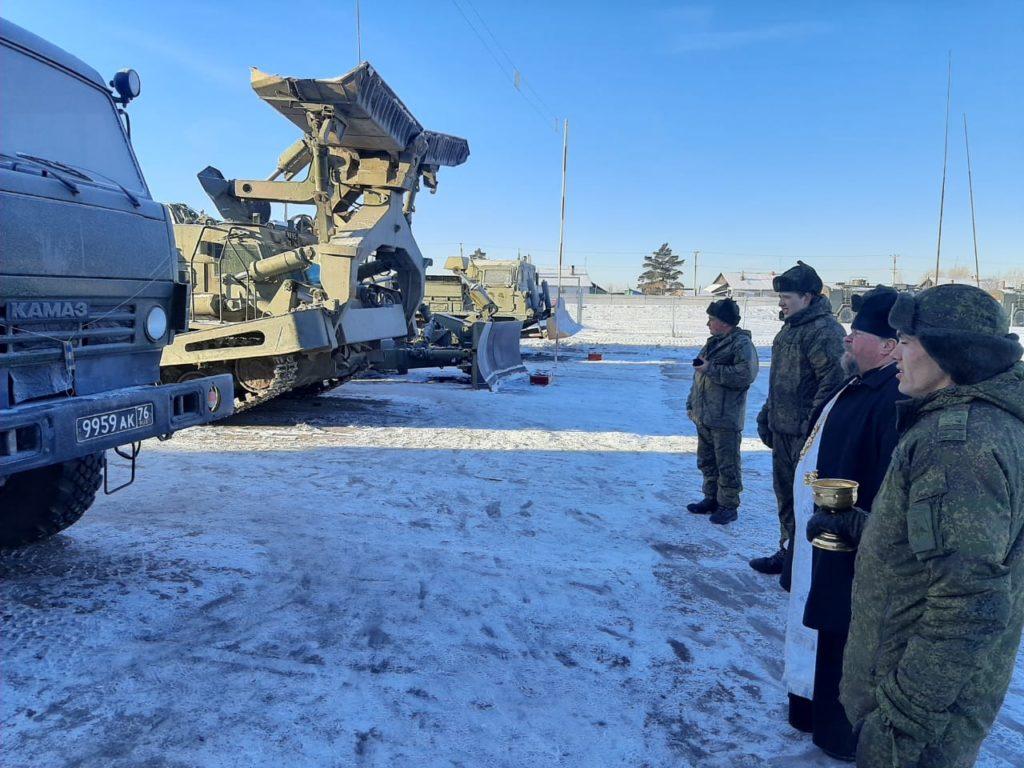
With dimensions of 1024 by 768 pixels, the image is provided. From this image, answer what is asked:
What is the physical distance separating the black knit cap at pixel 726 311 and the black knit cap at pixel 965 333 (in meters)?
3.52

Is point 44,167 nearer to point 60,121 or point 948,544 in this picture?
point 60,121

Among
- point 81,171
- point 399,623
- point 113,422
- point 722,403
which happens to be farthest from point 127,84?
point 722,403

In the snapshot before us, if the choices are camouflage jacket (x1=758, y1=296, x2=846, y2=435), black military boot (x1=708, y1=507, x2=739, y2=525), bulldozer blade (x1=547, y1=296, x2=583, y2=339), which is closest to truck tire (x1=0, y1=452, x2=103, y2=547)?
camouflage jacket (x1=758, y1=296, x2=846, y2=435)

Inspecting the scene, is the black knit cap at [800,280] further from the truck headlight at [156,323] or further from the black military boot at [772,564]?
the truck headlight at [156,323]

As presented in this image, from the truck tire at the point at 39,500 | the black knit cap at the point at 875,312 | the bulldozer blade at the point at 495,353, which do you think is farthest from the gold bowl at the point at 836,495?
the bulldozer blade at the point at 495,353

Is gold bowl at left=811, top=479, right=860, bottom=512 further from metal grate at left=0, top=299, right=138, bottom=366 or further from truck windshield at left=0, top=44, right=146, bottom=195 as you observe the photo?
truck windshield at left=0, top=44, right=146, bottom=195

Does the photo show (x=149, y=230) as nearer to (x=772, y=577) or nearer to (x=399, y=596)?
(x=399, y=596)

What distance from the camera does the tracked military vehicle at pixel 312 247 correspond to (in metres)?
7.69

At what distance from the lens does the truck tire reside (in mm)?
4098

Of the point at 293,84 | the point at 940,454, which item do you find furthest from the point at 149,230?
the point at 293,84

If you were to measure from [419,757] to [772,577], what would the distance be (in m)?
2.54

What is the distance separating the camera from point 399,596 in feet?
12.3

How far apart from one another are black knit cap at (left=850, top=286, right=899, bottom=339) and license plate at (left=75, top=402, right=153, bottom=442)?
3172mm

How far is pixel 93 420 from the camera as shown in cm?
317
